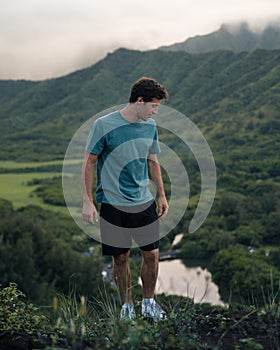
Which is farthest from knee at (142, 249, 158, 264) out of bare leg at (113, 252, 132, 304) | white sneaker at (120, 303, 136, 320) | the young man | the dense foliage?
the dense foliage

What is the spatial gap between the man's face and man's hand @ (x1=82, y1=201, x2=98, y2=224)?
0.84 meters

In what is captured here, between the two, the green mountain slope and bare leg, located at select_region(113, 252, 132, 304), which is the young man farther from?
the green mountain slope

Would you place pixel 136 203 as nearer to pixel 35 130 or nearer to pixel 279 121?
pixel 279 121

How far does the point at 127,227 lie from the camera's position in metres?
4.52

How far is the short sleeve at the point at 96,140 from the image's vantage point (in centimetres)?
438

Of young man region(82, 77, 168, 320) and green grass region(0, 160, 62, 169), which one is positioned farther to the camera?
green grass region(0, 160, 62, 169)

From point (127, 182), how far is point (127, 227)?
39 cm

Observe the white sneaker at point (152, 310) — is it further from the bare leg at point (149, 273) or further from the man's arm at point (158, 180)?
the man's arm at point (158, 180)

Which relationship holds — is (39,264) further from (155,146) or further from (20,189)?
(20,189)

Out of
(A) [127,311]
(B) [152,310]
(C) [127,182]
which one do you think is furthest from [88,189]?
(B) [152,310]

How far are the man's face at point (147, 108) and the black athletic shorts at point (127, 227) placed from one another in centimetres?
74

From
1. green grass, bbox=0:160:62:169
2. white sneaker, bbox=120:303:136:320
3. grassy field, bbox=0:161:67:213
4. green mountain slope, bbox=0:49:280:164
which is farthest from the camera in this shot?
green grass, bbox=0:160:62:169

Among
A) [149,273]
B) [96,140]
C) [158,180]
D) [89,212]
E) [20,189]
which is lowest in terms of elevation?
[20,189]

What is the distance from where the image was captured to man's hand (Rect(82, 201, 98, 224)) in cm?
434
